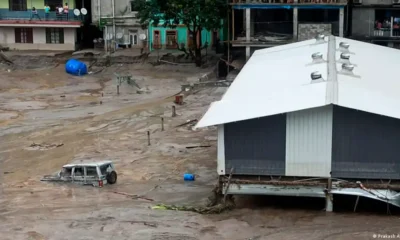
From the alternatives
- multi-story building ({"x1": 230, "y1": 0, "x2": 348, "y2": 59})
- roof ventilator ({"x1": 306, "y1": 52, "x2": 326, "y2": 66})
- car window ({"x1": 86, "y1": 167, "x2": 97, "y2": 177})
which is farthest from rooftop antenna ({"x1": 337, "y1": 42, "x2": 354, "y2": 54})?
multi-story building ({"x1": 230, "y1": 0, "x2": 348, "y2": 59})

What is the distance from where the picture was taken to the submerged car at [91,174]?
27656 millimetres

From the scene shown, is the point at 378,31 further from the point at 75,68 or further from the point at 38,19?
the point at 38,19

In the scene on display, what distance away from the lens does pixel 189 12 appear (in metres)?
51.6

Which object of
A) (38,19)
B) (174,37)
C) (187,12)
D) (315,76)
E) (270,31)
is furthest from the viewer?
(174,37)

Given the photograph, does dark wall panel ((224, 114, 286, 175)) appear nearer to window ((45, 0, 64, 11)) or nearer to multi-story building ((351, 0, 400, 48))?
multi-story building ((351, 0, 400, 48))

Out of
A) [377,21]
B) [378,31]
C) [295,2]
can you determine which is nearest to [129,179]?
[295,2]

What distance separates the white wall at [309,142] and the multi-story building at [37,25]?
41086 millimetres

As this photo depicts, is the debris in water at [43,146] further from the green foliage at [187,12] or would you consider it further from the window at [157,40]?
the window at [157,40]

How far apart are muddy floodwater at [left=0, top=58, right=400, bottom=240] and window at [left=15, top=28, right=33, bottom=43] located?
12.6 metres

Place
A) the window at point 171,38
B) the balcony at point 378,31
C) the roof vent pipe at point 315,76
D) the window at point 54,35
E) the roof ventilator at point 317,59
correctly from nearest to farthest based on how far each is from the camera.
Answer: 1. the roof vent pipe at point 315,76
2. the roof ventilator at point 317,59
3. the balcony at point 378,31
4. the window at point 171,38
5. the window at point 54,35

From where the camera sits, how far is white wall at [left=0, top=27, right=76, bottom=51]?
62.6m

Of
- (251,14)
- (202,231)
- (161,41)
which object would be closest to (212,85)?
(251,14)

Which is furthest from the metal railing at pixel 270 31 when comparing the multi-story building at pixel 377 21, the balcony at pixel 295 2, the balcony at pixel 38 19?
the balcony at pixel 38 19

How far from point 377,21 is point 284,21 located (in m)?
6.53
